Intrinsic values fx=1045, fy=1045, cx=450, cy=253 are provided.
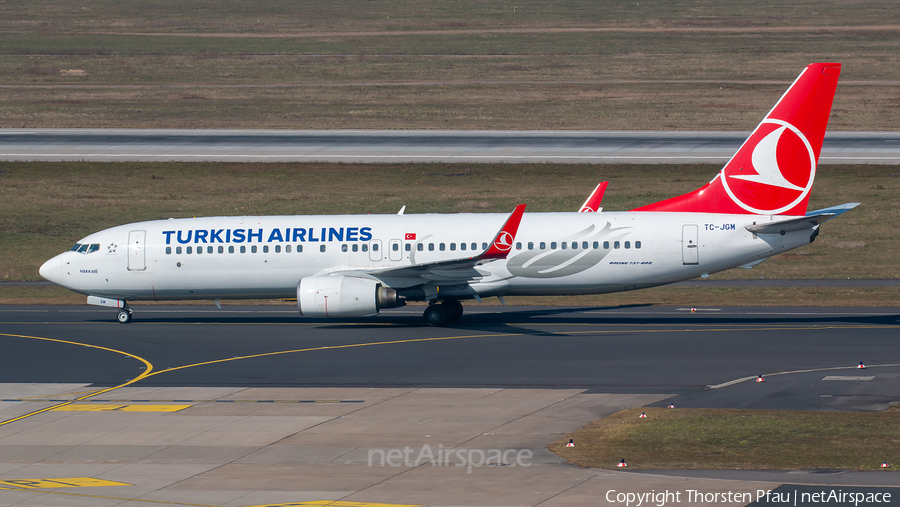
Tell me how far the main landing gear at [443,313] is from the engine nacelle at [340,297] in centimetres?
A: 235

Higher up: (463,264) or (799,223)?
(799,223)

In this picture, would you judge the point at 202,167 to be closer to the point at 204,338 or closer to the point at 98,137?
the point at 98,137

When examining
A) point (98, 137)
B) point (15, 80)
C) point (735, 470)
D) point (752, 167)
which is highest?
point (15, 80)

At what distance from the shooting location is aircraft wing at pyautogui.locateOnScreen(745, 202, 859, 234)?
36.4 meters

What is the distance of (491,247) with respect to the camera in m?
36.9

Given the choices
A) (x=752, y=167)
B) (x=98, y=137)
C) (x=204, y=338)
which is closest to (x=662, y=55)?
(x=98, y=137)

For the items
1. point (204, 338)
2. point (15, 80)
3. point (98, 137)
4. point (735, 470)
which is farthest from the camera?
point (15, 80)

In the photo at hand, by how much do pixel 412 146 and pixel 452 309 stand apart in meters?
36.8

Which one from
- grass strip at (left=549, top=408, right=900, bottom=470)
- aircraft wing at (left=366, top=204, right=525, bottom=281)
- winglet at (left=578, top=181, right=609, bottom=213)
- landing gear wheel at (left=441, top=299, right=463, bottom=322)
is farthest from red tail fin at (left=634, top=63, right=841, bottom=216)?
grass strip at (left=549, top=408, right=900, bottom=470)

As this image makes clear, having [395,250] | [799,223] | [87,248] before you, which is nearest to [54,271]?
[87,248]

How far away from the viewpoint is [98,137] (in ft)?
269

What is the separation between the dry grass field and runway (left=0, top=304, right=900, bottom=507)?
1847 inches

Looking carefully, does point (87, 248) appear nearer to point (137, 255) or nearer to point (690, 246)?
point (137, 255)

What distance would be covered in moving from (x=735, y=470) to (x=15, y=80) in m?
107
